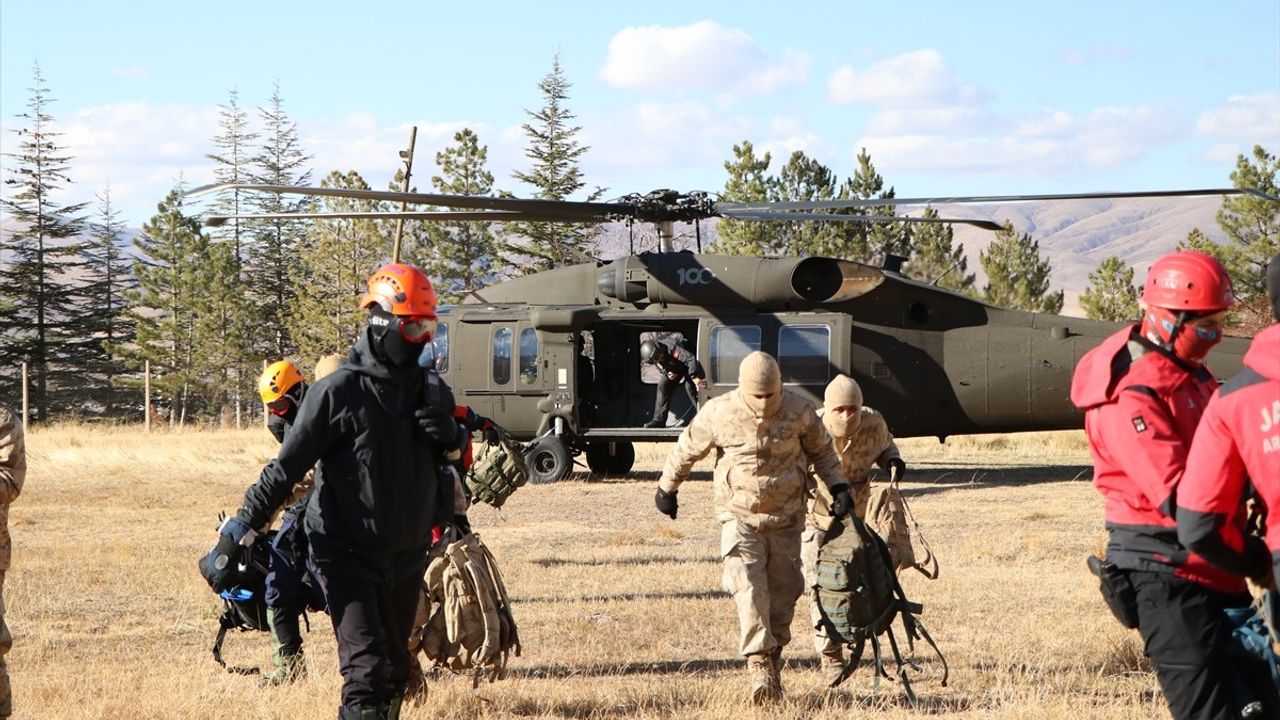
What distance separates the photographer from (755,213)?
14.6 m

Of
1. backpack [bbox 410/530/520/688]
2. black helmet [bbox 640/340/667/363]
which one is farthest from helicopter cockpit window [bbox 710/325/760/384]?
backpack [bbox 410/530/520/688]

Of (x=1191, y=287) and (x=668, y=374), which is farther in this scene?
(x=668, y=374)

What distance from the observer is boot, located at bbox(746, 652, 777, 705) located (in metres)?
6.78

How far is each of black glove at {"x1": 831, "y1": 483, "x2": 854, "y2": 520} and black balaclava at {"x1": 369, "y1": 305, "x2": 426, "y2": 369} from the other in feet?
8.26

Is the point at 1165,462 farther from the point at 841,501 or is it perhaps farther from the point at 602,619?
the point at 602,619

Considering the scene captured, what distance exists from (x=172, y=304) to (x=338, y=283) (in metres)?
11.0

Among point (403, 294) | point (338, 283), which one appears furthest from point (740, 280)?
point (338, 283)

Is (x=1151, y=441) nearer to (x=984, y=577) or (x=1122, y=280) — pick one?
(x=984, y=577)

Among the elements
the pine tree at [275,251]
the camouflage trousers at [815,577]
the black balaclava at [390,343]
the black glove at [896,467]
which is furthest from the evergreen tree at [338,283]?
the black balaclava at [390,343]

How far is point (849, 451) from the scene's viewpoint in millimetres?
8047

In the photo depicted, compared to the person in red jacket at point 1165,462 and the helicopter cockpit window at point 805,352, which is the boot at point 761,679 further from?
the helicopter cockpit window at point 805,352

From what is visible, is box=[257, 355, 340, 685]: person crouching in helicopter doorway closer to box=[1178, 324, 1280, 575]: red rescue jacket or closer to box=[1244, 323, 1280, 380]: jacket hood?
box=[1178, 324, 1280, 575]: red rescue jacket

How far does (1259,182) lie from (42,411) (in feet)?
144

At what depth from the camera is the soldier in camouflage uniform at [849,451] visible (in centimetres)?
Answer: 760
